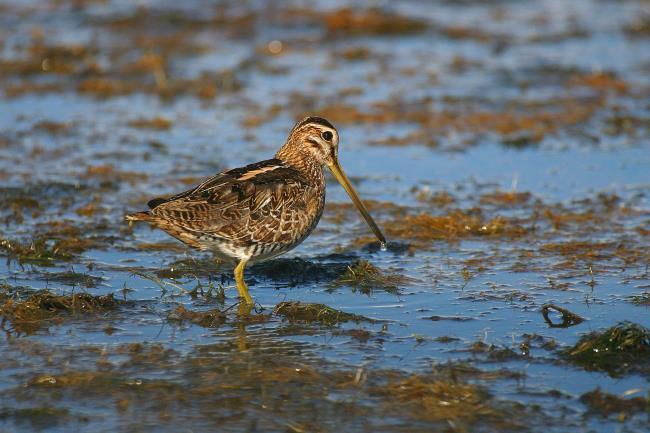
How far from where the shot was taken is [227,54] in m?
15.2

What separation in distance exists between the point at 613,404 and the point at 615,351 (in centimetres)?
66

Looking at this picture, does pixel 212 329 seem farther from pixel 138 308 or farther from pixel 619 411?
pixel 619 411

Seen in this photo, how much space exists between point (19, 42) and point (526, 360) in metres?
11.3

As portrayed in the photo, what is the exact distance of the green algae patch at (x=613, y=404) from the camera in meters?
5.50

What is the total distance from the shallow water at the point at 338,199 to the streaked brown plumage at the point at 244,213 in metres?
0.34

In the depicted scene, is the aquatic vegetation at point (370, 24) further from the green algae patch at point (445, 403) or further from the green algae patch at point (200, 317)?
the green algae patch at point (445, 403)

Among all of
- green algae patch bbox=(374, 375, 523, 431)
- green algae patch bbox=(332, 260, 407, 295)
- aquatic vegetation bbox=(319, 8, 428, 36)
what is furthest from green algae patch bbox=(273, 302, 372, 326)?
aquatic vegetation bbox=(319, 8, 428, 36)

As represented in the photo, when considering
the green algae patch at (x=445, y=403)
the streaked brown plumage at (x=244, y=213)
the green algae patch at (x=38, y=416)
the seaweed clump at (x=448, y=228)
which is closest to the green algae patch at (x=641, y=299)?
the seaweed clump at (x=448, y=228)

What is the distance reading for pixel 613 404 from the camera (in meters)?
5.58

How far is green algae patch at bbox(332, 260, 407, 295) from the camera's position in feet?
25.2

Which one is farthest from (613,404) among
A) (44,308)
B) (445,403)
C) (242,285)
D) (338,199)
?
(338,199)

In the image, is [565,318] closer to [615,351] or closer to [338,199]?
[615,351]

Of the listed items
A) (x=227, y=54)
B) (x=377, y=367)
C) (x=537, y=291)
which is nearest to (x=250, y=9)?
(x=227, y=54)

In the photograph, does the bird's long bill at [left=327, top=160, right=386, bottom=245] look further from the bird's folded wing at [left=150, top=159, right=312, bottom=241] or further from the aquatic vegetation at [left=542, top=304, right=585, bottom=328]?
the aquatic vegetation at [left=542, top=304, right=585, bottom=328]
